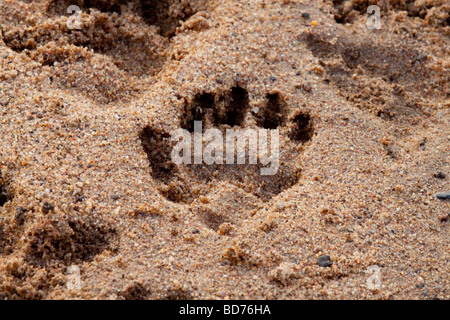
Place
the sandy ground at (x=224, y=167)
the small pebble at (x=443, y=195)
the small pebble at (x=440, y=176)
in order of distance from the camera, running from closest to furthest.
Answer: the sandy ground at (x=224, y=167)
the small pebble at (x=443, y=195)
the small pebble at (x=440, y=176)

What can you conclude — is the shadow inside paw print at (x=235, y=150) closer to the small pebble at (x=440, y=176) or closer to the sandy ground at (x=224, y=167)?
the sandy ground at (x=224, y=167)

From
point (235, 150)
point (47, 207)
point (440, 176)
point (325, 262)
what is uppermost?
point (235, 150)

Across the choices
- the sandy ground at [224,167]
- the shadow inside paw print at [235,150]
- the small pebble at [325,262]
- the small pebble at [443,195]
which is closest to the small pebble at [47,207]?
the sandy ground at [224,167]

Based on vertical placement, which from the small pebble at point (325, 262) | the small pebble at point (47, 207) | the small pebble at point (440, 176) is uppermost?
the small pebble at point (440, 176)

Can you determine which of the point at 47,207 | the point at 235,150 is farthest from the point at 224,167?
the point at 47,207

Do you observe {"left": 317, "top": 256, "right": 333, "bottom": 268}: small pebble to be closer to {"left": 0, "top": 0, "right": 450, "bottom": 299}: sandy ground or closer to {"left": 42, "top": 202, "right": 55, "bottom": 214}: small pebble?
{"left": 0, "top": 0, "right": 450, "bottom": 299}: sandy ground

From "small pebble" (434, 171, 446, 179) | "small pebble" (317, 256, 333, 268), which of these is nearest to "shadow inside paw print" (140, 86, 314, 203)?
"small pebble" (317, 256, 333, 268)

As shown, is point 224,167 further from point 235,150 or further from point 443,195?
point 443,195
